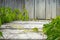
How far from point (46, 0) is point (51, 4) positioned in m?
0.16

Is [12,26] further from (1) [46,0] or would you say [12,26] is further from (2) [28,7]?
(1) [46,0]

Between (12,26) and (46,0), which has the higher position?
(46,0)

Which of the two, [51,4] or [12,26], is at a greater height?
[51,4]

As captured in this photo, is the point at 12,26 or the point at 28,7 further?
the point at 28,7

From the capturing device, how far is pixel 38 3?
15.6ft

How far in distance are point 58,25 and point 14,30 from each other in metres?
1.10

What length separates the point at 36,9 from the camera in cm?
479

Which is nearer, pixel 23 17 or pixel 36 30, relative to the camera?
pixel 36 30

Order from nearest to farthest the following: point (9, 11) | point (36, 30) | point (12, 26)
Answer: point (36, 30), point (12, 26), point (9, 11)

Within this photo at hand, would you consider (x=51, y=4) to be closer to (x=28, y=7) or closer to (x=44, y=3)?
(x=44, y=3)

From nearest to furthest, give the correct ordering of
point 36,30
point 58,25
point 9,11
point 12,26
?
point 58,25 → point 36,30 → point 12,26 → point 9,11

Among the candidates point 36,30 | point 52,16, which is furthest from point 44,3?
point 36,30

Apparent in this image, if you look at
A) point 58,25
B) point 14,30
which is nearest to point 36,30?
point 14,30

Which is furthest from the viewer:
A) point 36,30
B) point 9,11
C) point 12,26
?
point 9,11
